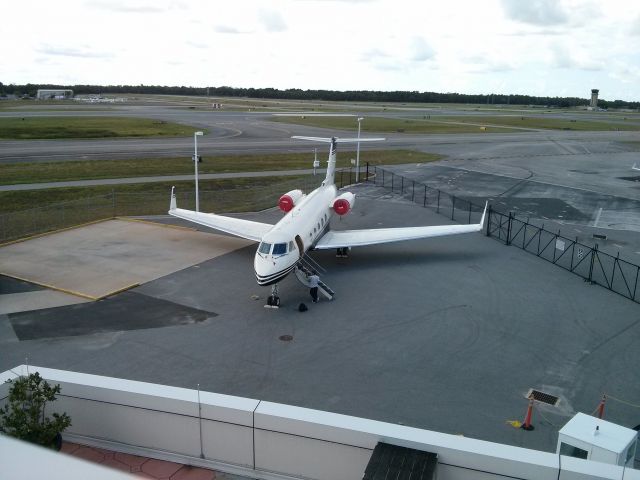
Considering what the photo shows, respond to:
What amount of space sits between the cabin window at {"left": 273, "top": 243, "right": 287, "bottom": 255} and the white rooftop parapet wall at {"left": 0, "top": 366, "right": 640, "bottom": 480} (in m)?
13.8

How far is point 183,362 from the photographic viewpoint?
20.2 metres

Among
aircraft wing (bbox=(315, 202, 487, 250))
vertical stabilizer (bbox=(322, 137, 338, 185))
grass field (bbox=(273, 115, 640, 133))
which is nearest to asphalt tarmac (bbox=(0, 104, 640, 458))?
aircraft wing (bbox=(315, 202, 487, 250))

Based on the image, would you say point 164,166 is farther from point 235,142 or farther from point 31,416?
point 31,416

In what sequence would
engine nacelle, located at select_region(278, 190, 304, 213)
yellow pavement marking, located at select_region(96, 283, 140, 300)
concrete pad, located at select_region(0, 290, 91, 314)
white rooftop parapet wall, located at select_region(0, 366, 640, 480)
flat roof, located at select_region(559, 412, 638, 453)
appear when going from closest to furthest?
white rooftop parapet wall, located at select_region(0, 366, 640, 480) < flat roof, located at select_region(559, 412, 638, 453) < concrete pad, located at select_region(0, 290, 91, 314) < yellow pavement marking, located at select_region(96, 283, 140, 300) < engine nacelle, located at select_region(278, 190, 304, 213)

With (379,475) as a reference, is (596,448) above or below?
below

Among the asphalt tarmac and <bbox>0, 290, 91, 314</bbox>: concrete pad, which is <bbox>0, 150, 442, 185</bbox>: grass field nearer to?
<bbox>0, 290, 91, 314</bbox>: concrete pad

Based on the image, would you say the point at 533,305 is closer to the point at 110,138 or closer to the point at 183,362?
the point at 183,362

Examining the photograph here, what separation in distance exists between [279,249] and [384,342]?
20.6 feet

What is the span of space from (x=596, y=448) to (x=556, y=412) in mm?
5613

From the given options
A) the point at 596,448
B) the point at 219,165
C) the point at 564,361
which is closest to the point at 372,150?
the point at 219,165

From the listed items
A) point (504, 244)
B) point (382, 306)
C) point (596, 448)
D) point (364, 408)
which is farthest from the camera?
point (504, 244)

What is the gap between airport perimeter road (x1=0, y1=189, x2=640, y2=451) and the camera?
18.0 m

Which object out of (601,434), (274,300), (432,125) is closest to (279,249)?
(274,300)

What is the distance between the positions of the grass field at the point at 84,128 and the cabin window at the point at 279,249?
74970mm
